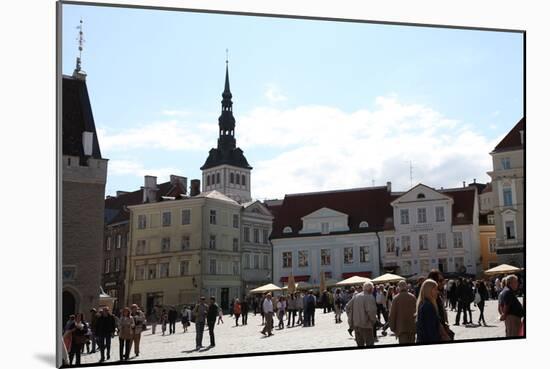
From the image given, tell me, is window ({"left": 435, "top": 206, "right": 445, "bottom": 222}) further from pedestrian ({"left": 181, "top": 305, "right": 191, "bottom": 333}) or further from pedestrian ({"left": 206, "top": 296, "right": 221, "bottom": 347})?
pedestrian ({"left": 181, "top": 305, "right": 191, "bottom": 333})

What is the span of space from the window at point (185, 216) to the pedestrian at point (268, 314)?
1548 millimetres

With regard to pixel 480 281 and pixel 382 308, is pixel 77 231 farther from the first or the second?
pixel 480 281

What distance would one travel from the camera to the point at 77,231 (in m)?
8.88

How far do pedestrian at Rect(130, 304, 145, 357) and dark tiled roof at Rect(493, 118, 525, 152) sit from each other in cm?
559

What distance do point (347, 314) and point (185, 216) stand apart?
8.55 ft

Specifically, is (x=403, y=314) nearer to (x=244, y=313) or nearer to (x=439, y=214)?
(x=244, y=313)

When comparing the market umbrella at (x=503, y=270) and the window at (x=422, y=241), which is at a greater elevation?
the window at (x=422, y=241)

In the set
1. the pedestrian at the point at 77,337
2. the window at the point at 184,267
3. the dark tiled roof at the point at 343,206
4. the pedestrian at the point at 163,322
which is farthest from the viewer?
the dark tiled roof at the point at 343,206

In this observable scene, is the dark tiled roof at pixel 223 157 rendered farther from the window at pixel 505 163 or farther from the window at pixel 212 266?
the window at pixel 505 163

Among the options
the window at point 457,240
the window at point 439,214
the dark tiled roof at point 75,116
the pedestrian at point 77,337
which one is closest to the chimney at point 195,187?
the dark tiled roof at point 75,116

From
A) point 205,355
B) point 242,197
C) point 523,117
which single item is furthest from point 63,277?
point 523,117

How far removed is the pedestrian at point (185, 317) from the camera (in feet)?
31.1

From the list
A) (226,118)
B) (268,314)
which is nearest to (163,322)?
(268,314)

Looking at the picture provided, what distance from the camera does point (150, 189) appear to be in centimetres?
942
